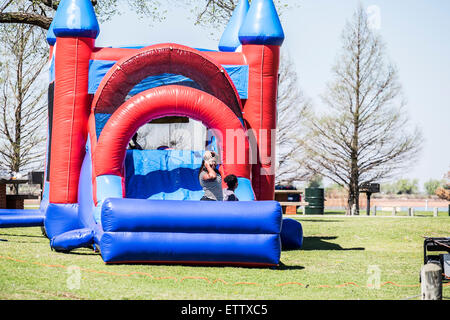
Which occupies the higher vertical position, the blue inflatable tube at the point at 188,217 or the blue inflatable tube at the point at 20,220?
the blue inflatable tube at the point at 188,217

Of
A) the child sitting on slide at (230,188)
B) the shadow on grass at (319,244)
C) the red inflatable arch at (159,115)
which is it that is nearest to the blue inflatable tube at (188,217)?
the child sitting on slide at (230,188)

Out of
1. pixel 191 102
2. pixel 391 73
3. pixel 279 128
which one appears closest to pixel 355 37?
pixel 391 73

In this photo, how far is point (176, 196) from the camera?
29.5 feet

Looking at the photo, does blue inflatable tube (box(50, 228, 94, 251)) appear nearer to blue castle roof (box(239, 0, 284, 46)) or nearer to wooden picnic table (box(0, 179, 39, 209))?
blue castle roof (box(239, 0, 284, 46))

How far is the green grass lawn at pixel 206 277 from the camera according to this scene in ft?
17.1

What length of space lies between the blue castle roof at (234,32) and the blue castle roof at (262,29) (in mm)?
1568

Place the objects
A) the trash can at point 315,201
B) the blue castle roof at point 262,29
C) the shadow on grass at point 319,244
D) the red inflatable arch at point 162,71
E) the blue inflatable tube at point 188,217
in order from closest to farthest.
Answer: the blue inflatable tube at point 188,217
the red inflatable arch at point 162,71
the shadow on grass at point 319,244
the blue castle roof at point 262,29
the trash can at point 315,201

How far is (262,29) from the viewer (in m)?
9.97

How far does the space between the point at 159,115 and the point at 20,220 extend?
3.07 metres

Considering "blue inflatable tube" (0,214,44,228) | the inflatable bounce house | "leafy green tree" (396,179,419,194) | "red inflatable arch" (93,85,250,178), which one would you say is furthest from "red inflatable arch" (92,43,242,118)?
"leafy green tree" (396,179,419,194)

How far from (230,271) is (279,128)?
1865 cm

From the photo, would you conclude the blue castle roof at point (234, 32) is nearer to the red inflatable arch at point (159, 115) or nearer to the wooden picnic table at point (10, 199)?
the red inflatable arch at point (159, 115)
